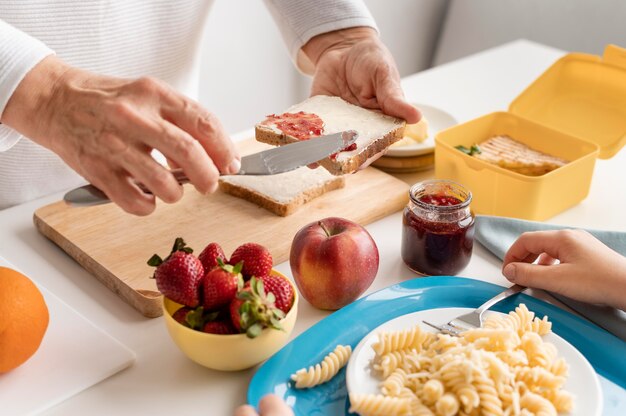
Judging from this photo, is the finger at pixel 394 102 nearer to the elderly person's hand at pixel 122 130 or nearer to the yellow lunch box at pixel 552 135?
the yellow lunch box at pixel 552 135

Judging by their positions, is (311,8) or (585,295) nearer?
(585,295)

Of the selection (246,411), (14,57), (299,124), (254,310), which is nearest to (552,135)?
(299,124)

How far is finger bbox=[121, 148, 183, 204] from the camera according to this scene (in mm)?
1162

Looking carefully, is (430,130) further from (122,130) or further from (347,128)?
(122,130)

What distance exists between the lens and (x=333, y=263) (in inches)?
53.1

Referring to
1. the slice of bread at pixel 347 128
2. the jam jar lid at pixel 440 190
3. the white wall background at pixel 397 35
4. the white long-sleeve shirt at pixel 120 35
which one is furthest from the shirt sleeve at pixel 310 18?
the white wall background at pixel 397 35

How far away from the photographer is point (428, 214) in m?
1.46

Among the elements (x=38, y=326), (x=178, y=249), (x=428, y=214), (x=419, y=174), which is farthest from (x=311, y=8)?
(x=38, y=326)

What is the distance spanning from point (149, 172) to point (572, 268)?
0.78 metres

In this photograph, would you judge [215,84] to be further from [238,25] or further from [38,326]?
[38,326]

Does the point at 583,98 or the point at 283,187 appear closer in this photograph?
the point at 283,187

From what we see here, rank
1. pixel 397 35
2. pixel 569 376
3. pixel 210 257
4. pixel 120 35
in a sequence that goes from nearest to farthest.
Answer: pixel 569 376 → pixel 210 257 → pixel 120 35 → pixel 397 35

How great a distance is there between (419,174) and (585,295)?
691 mm

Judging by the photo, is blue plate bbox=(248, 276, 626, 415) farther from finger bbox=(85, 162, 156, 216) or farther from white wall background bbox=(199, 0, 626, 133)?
white wall background bbox=(199, 0, 626, 133)
